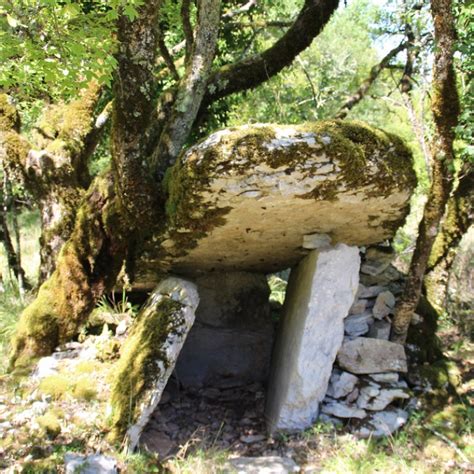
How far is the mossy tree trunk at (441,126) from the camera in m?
Answer: 3.93

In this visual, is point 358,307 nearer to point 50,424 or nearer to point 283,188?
point 283,188

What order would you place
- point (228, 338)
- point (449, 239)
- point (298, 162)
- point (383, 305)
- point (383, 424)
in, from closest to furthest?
point (298, 162), point (383, 424), point (383, 305), point (449, 239), point (228, 338)

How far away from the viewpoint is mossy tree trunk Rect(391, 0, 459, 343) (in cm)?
393

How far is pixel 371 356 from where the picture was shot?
4871mm

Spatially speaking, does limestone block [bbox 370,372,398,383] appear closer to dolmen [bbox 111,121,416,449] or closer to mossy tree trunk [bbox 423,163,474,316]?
dolmen [bbox 111,121,416,449]

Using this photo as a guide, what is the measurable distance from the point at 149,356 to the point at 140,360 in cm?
8

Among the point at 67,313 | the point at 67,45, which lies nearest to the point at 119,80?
the point at 67,45

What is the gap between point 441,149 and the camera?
422cm

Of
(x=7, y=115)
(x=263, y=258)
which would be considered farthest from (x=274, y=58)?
(x=7, y=115)

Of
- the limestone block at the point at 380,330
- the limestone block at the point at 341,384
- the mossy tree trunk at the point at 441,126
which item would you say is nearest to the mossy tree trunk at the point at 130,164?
the mossy tree trunk at the point at 441,126

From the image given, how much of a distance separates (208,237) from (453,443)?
8.56ft

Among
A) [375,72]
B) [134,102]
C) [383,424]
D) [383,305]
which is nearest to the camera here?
[134,102]

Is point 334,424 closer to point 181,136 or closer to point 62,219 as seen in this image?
point 181,136

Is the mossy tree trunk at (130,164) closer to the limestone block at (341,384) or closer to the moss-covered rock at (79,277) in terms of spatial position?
the moss-covered rock at (79,277)
